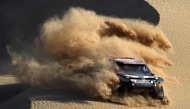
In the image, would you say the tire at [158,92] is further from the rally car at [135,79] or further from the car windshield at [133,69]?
the car windshield at [133,69]

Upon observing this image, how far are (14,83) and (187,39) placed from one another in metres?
→ 8.82

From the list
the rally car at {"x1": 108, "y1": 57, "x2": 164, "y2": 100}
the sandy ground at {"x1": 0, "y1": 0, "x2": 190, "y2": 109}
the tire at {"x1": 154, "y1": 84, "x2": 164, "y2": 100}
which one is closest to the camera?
the sandy ground at {"x1": 0, "y1": 0, "x2": 190, "y2": 109}

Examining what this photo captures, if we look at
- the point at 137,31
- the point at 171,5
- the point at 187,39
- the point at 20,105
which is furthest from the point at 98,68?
the point at 171,5

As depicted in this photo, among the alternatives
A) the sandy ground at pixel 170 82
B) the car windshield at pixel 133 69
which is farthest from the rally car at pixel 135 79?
the sandy ground at pixel 170 82

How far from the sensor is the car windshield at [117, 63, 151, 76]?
701 inches

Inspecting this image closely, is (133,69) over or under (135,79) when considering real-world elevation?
over

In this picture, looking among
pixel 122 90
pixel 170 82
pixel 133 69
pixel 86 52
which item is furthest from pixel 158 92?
pixel 170 82

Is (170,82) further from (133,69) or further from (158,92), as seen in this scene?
(133,69)

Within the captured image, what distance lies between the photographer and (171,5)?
32469 millimetres

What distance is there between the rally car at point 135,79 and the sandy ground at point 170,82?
0.56 metres

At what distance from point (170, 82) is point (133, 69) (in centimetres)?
384

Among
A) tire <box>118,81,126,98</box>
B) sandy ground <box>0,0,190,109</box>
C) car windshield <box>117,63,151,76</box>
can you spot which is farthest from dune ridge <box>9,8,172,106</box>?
sandy ground <box>0,0,190,109</box>

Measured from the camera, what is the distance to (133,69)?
18000mm

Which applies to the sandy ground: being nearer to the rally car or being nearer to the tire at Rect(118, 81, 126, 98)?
the tire at Rect(118, 81, 126, 98)
